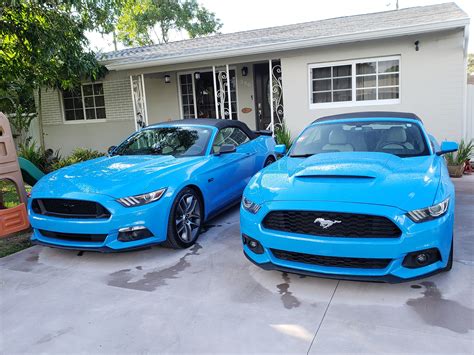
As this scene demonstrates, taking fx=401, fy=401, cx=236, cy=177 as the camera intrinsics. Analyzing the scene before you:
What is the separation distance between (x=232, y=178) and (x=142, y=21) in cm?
3009

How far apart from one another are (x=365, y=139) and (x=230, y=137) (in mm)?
2178

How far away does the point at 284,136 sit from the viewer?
9336 millimetres

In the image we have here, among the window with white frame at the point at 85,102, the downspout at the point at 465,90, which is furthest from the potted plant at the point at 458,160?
the window with white frame at the point at 85,102

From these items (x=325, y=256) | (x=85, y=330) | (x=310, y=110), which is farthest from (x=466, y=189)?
(x=85, y=330)

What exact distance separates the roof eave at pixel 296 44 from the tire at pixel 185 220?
5244 millimetres

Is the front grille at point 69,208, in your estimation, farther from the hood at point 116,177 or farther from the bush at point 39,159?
the bush at point 39,159

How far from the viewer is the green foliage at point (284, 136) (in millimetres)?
9328

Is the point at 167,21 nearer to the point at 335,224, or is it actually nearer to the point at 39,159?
the point at 39,159

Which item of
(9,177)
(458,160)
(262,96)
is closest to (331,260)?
(9,177)

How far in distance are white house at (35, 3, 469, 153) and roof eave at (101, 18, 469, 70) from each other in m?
0.02

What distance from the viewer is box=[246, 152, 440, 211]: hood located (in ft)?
10.4

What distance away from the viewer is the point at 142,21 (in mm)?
32062

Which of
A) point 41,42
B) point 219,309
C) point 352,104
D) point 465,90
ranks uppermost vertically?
point 41,42

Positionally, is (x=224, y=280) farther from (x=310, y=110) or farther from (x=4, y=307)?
(x=310, y=110)
